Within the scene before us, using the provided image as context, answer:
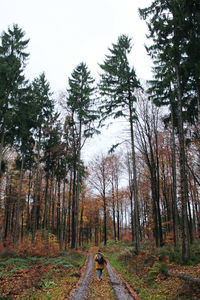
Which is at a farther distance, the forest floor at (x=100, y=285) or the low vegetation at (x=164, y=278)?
the forest floor at (x=100, y=285)

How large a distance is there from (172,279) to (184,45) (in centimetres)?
1125

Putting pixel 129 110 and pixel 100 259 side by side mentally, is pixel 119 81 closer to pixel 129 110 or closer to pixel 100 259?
pixel 129 110

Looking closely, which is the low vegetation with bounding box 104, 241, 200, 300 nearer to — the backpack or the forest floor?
the forest floor

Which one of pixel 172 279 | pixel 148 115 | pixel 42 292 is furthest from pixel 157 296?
pixel 148 115

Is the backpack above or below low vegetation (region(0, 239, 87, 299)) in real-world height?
above

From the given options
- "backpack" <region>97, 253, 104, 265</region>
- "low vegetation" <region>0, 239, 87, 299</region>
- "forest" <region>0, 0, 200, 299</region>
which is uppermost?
"forest" <region>0, 0, 200, 299</region>

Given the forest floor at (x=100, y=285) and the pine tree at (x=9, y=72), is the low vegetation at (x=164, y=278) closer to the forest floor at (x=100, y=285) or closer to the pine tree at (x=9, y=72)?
the forest floor at (x=100, y=285)

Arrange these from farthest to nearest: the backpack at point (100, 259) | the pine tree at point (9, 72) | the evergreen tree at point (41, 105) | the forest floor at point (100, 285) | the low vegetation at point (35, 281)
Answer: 1. the evergreen tree at point (41, 105)
2. the pine tree at point (9, 72)
3. the backpack at point (100, 259)
4. the low vegetation at point (35, 281)
5. the forest floor at point (100, 285)

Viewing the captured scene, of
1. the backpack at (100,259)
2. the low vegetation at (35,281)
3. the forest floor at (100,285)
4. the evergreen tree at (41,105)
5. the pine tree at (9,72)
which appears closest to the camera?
the forest floor at (100,285)

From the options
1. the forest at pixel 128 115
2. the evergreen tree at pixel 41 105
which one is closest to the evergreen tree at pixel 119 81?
the forest at pixel 128 115

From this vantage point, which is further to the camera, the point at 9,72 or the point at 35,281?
the point at 9,72

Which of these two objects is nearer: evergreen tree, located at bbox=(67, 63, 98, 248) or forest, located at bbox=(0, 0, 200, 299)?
forest, located at bbox=(0, 0, 200, 299)

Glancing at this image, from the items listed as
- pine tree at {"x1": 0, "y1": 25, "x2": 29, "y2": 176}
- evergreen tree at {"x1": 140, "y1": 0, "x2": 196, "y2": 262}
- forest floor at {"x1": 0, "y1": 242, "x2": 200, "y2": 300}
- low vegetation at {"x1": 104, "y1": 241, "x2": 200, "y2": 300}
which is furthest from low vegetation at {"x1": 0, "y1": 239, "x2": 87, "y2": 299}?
pine tree at {"x1": 0, "y1": 25, "x2": 29, "y2": 176}

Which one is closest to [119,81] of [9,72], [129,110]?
[129,110]
